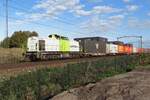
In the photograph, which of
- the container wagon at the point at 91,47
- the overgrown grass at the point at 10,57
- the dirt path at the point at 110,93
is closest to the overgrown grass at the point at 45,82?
the dirt path at the point at 110,93

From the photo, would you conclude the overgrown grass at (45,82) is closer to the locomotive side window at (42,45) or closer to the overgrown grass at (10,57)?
the locomotive side window at (42,45)

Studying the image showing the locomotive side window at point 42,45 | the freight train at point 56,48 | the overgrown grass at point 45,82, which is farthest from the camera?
the locomotive side window at point 42,45

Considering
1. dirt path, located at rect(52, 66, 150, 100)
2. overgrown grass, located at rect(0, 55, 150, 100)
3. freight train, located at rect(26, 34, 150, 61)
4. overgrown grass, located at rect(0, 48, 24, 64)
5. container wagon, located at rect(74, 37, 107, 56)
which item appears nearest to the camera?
dirt path, located at rect(52, 66, 150, 100)

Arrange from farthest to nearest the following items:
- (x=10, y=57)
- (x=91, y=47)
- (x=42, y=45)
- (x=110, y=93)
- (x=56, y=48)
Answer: (x=91, y=47), (x=10, y=57), (x=56, y=48), (x=42, y=45), (x=110, y=93)

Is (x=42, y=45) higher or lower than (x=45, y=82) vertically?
higher

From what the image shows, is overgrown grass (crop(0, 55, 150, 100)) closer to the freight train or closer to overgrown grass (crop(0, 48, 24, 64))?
the freight train

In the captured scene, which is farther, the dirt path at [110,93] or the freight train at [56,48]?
the freight train at [56,48]

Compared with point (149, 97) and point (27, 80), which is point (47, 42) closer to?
point (27, 80)

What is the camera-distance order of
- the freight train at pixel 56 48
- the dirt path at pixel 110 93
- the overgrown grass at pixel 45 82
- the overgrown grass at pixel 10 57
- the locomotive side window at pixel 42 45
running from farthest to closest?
the locomotive side window at pixel 42 45 → the overgrown grass at pixel 10 57 → the freight train at pixel 56 48 → the overgrown grass at pixel 45 82 → the dirt path at pixel 110 93

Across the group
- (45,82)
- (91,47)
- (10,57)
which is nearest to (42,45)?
(10,57)

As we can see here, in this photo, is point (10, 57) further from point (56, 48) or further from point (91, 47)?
point (91, 47)

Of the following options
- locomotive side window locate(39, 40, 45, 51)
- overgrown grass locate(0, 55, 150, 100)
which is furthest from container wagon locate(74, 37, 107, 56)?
overgrown grass locate(0, 55, 150, 100)

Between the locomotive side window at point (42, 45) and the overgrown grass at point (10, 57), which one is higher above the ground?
the locomotive side window at point (42, 45)

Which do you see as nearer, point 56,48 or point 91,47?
point 56,48
